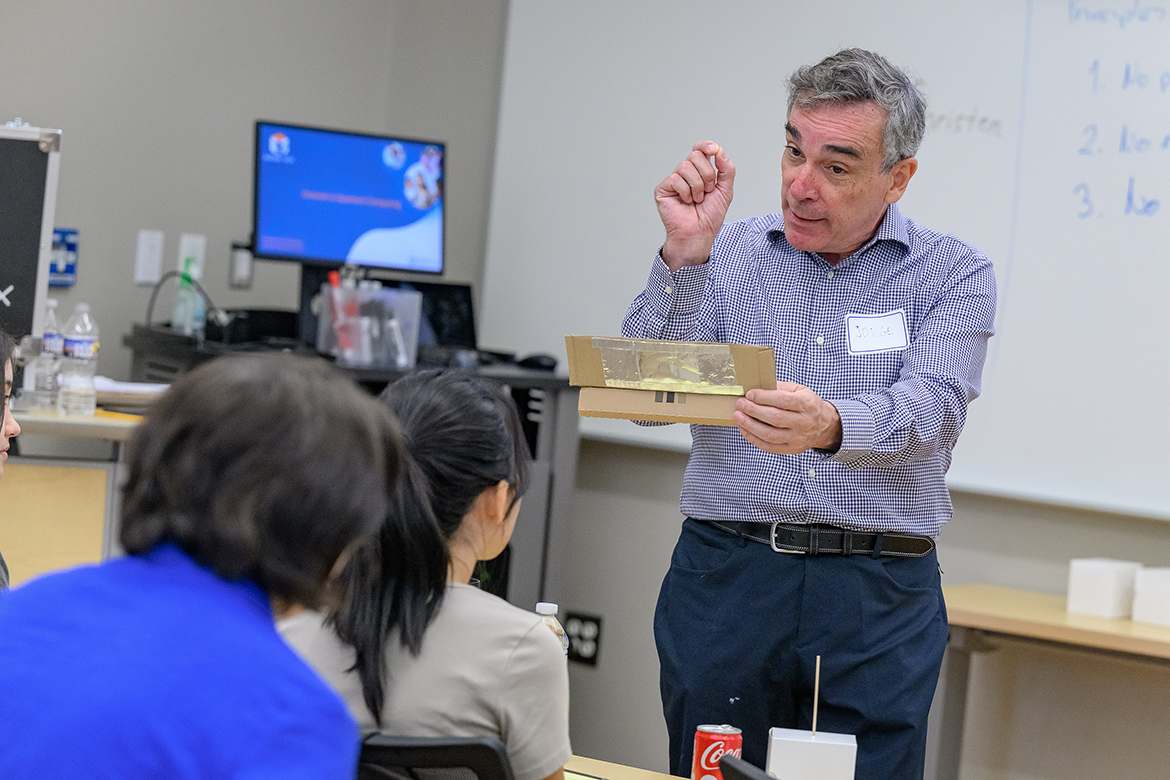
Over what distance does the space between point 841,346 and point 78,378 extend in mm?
1711

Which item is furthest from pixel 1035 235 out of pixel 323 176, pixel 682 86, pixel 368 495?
pixel 368 495

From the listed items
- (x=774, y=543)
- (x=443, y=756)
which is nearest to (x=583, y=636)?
(x=774, y=543)

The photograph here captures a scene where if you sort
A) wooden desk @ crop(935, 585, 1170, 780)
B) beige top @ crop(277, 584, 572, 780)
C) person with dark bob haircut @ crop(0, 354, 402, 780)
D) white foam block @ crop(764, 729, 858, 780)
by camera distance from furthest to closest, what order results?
wooden desk @ crop(935, 585, 1170, 780)
white foam block @ crop(764, 729, 858, 780)
beige top @ crop(277, 584, 572, 780)
person with dark bob haircut @ crop(0, 354, 402, 780)

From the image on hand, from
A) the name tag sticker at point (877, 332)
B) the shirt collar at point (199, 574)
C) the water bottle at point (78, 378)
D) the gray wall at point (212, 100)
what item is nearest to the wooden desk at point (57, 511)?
the water bottle at point (78, 378)

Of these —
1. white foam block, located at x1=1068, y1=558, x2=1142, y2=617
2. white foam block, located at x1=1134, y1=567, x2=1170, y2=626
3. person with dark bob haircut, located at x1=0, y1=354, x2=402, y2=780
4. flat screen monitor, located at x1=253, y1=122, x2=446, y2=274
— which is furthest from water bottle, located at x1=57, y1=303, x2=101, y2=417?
white foam block, located at x1=1134, y1=567, x2=1170, y2=626

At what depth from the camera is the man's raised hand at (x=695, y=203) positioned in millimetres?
1840

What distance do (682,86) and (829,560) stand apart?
190 centimetres

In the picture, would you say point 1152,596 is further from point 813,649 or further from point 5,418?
point 5,418

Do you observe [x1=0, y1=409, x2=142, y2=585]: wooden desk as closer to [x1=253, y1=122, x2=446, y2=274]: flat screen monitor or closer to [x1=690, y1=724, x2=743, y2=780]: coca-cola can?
[x1=253, y1=122, x2=446, y2=274]: flat screen monitor

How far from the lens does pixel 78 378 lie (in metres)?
2.74

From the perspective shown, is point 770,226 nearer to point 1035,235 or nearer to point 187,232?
point 1035,235

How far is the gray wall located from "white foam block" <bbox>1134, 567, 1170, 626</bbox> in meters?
2.13

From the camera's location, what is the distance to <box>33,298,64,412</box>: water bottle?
2730 millimetres

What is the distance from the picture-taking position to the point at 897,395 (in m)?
1.77
